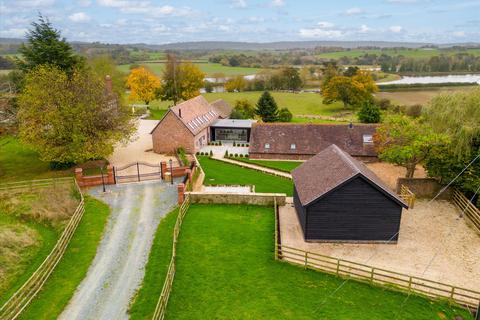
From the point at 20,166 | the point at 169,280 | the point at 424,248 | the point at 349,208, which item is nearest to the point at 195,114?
the point at 20,166

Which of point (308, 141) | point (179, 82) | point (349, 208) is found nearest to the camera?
point (349, 208)

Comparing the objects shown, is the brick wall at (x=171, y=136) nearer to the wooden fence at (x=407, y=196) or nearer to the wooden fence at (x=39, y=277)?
the wooden fence at (x=39, y=277)

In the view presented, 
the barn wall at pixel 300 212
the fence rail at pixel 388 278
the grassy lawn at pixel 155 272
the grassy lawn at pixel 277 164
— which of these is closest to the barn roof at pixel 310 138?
the grassy lawn at pixel 277 164

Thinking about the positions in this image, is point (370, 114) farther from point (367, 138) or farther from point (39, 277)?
point (39, 277)

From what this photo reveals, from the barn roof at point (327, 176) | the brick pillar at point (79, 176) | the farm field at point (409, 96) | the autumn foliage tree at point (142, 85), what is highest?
the autumn foliage tree at point (142, 85)

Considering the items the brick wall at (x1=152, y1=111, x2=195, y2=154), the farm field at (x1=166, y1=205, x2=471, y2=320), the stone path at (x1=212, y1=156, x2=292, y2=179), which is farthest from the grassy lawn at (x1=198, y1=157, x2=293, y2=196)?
the farm field at (x1=166, y1=205, x2=471, y2=320)

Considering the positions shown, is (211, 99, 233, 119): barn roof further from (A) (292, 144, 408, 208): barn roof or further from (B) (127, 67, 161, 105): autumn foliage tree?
(A) (292, 144, 408, 208): barn roof
